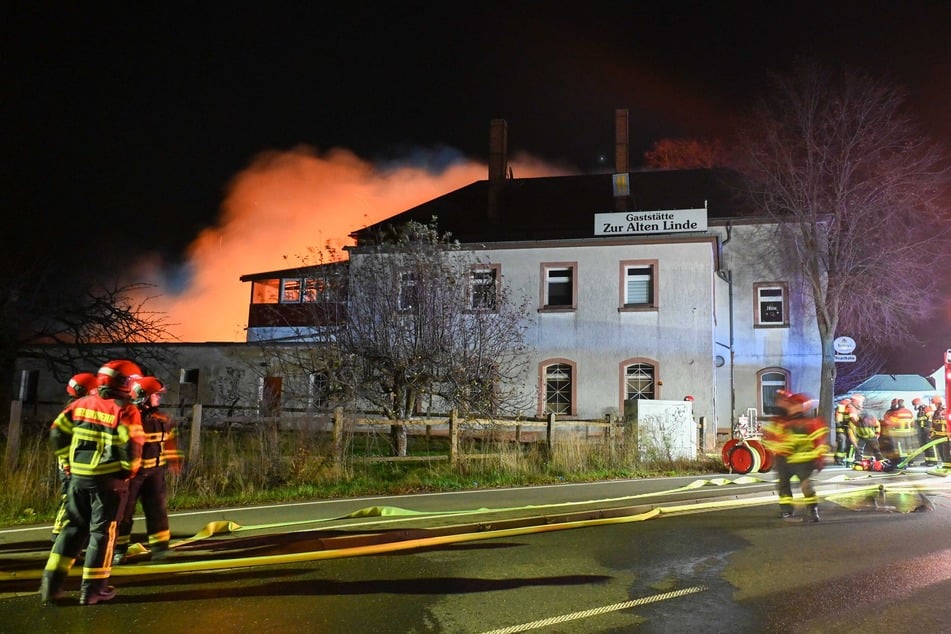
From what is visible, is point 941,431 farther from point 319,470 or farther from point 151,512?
point 151,512

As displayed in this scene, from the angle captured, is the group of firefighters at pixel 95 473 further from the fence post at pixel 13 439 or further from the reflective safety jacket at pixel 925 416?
the reflective safety jacket at pixel 925 416

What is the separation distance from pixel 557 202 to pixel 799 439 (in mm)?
21951

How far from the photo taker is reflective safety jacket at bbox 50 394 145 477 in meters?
5.27

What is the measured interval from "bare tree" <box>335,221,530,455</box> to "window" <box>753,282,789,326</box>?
12870mm

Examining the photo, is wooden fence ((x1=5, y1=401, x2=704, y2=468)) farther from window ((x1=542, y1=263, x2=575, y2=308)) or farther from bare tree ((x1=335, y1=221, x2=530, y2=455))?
window ((x1=542, y1=263, x2=575, y2=308))

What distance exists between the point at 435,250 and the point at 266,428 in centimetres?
731

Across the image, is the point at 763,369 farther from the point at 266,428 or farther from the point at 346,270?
the point at 266,428

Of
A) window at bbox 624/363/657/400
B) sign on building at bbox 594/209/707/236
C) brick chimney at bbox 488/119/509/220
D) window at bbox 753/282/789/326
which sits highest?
brick chimney at bbox 488/119/509/220

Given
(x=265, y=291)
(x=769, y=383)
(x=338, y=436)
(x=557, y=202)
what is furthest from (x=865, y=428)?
(x=265, y=291)

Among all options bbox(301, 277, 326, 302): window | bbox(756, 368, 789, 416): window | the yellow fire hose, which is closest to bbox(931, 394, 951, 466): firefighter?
the yellow fire hose

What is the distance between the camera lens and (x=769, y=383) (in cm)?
2625

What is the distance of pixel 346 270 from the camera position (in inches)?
727

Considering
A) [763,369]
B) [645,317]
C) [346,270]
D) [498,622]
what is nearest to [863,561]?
[498,622]

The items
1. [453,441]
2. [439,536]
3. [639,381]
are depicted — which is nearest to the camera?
[439,536]
